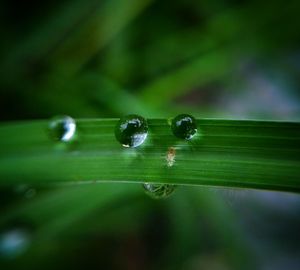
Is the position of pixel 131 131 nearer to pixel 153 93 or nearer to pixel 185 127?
pixel 185 127

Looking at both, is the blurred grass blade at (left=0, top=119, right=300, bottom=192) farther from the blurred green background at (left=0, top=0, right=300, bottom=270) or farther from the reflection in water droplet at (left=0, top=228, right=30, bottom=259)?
the blurred green background at (left=0, top=0, right=300, bottom=270)

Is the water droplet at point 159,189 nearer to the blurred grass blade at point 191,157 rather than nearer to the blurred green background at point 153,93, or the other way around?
the blurred grass blade at point 191,157

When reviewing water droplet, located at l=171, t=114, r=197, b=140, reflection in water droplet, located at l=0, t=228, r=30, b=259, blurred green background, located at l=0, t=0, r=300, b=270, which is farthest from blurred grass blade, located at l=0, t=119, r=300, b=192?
blurred green background, located at l=0, t=0, r=300, b=270

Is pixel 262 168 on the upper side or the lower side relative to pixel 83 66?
lower

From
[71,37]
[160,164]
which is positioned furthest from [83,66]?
[160,164]

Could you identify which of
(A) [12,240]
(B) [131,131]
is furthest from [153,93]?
(B) [131,131]

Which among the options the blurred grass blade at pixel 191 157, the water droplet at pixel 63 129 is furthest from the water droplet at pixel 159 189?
the water droplet at pixel 63 129

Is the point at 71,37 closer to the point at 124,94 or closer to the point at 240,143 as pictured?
the point at 124,94
